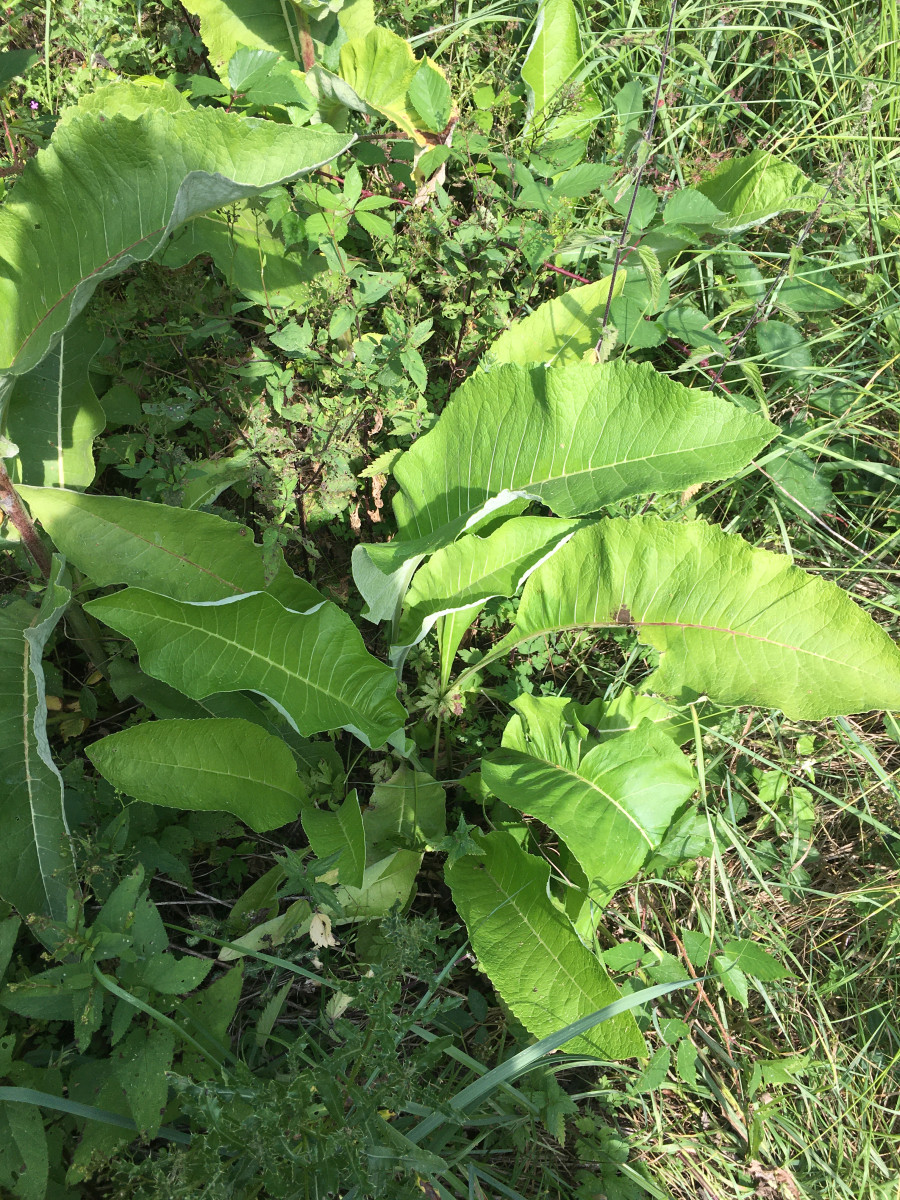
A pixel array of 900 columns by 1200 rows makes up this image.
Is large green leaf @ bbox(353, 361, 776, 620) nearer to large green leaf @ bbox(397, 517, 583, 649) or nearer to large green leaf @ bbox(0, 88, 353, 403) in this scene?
large green leaf @ bbox(397, 517, 583, 649)

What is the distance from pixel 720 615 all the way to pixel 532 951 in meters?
0.86

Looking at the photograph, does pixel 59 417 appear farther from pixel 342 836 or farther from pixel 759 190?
pixel 759 190

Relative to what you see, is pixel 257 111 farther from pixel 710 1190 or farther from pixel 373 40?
pixel 710 1190

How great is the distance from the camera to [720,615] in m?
1.93

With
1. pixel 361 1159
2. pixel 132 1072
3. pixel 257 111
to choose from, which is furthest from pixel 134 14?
pixel 361 1159

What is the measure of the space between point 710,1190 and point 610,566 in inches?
55.8

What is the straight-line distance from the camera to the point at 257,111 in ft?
7.94

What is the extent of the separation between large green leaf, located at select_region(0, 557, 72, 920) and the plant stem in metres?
0.22

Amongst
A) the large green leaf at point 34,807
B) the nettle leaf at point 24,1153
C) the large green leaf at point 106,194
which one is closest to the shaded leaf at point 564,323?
the large green leaf at point 106,194

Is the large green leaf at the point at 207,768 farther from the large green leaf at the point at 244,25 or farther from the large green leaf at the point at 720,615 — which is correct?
the large green leaf at the point at 244,25

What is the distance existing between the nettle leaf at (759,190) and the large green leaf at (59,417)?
170 centimetres

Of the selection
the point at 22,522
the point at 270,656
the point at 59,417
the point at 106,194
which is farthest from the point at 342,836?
the point at 106,194

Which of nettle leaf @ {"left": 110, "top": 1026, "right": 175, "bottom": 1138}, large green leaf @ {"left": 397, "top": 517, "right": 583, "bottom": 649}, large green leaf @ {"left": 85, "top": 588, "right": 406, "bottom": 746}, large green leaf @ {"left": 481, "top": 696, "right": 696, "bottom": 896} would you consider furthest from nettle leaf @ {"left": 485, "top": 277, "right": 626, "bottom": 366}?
nettle leaf @ {"left": 110, "top": 1026, "right": 175, "bottom": 1138}

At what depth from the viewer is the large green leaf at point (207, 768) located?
1.71 meters
